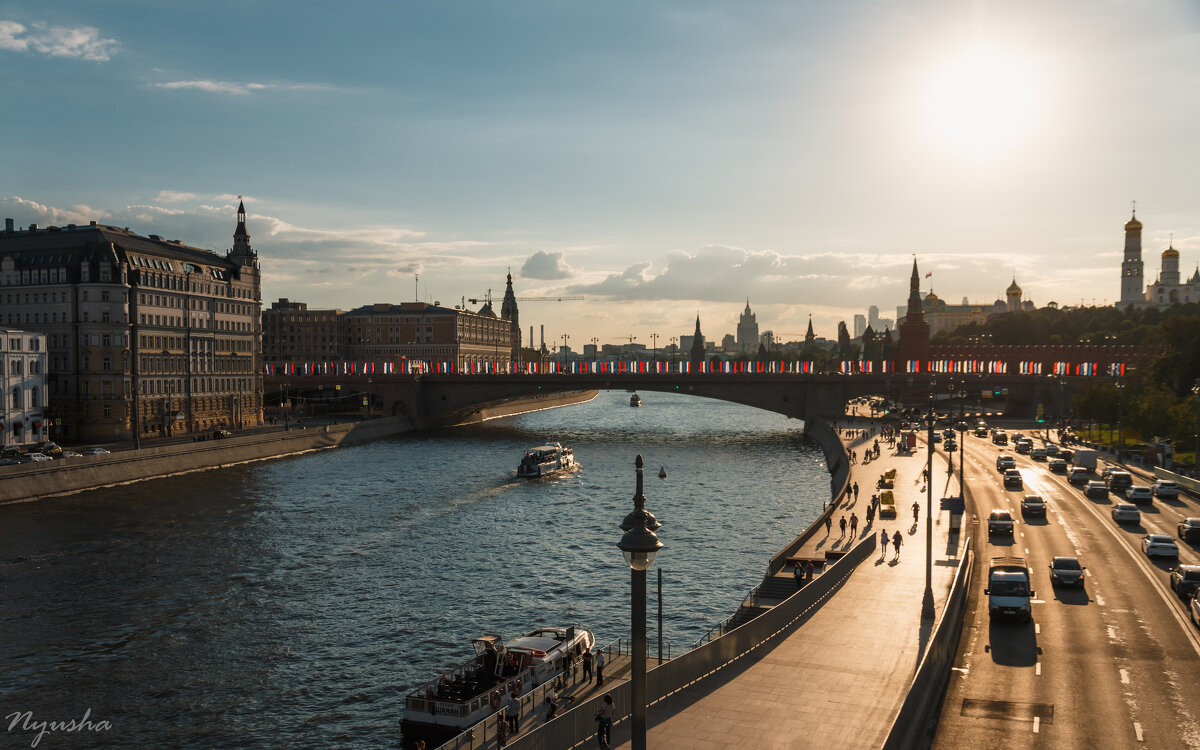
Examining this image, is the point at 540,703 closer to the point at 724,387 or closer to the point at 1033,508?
the point at 1033,508

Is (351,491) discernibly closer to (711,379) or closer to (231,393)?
(231,393)

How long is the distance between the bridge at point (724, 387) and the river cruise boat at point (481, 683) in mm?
99717

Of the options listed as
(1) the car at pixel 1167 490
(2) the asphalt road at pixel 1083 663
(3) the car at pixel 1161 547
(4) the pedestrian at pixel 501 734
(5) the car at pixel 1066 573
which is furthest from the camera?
(1) the car at pixel 1167 490

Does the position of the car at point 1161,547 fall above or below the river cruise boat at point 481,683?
above

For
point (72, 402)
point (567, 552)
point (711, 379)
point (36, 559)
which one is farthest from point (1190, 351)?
point (72, 402)

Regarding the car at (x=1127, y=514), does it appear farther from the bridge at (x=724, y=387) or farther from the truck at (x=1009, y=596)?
the bridge at (x=724, y=387)

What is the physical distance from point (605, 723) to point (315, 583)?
29.0 metres

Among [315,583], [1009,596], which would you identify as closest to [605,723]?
[1009,596]

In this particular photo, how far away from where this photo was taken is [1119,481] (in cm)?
6462

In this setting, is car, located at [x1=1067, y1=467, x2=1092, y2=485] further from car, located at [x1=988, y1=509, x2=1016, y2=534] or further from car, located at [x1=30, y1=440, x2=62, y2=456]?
car, located at [x1=30, y1=440, x2=62, y2=456]

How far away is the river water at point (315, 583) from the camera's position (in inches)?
1250

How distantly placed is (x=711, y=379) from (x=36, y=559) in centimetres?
9319

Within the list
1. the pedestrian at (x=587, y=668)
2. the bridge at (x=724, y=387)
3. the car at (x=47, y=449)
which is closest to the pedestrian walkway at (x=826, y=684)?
the pedestrian at (x=587, y=668)

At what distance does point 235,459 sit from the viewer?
90188mm
